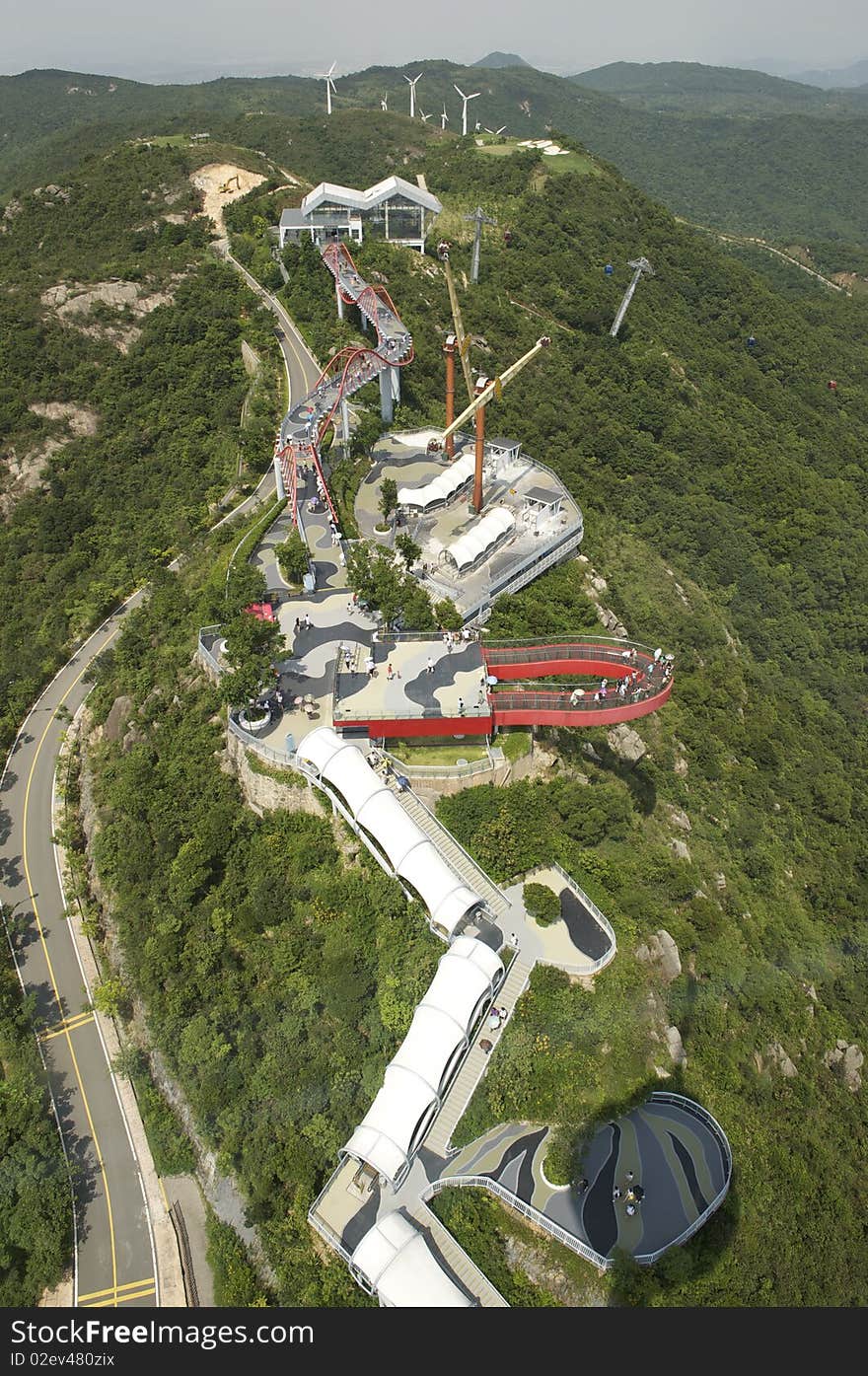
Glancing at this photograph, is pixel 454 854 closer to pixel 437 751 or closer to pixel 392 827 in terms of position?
pixel 392 827

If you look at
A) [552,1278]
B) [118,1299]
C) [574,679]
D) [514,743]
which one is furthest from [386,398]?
[118,1299]

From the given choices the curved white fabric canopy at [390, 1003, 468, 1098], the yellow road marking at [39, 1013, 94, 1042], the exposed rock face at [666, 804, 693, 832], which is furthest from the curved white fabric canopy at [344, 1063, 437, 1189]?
the exposed rock face at [666, 804, 693, 832]

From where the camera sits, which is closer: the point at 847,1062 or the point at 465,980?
the point at 465,980

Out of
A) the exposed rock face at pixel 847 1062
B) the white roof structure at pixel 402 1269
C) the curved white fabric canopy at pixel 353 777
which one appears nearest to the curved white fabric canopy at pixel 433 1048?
the white roof structure at pixel 402 1269

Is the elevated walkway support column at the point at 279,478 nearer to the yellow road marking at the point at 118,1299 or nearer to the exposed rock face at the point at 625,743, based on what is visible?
the exposed rock face at the point at 625,743

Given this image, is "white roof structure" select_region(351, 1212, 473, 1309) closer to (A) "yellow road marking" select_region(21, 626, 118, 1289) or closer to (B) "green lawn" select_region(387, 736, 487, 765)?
(A) "yellow road marking" select_region(21, 626, 118, 1289)
